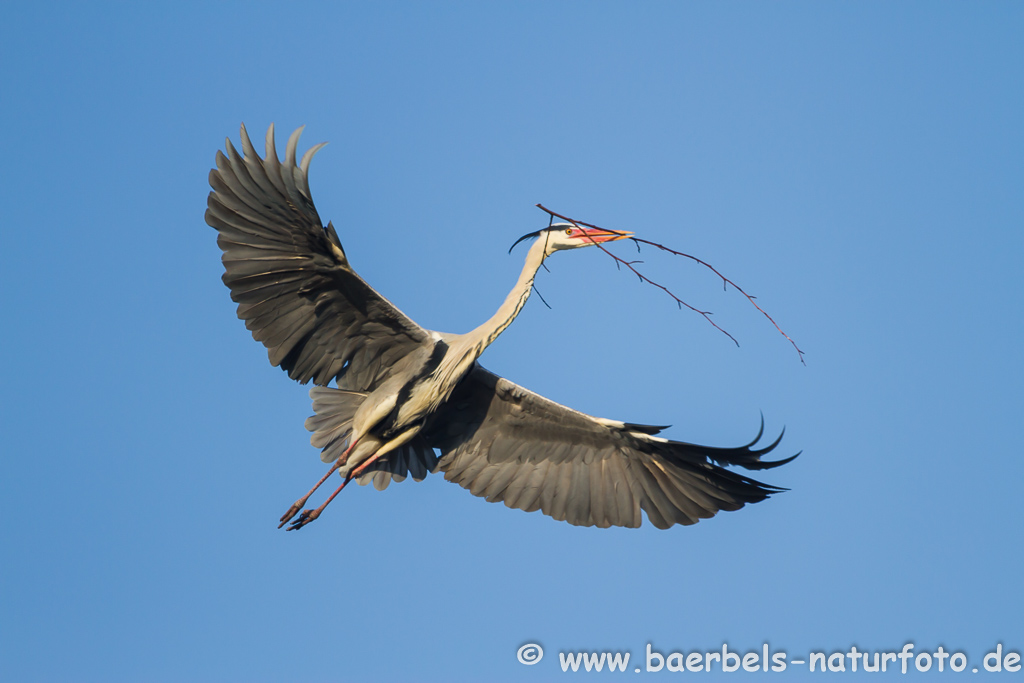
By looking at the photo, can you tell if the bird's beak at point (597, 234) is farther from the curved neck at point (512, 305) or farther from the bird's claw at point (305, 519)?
the bird's claw at point (305, 519)

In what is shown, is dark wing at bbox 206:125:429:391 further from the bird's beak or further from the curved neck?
the bird's beak

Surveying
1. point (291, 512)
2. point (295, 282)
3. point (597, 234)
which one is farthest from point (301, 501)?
point (597, 234)

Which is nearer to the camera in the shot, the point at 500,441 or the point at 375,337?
the point at 375,337

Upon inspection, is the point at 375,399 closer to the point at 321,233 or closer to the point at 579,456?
the point at 321,233

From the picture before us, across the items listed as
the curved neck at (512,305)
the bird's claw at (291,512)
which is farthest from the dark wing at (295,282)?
the bird's claw at (291,512)

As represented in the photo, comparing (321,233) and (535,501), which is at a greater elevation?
(321,233)

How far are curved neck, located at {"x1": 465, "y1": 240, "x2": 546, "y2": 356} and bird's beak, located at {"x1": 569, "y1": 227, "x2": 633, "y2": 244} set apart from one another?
1.05 ft

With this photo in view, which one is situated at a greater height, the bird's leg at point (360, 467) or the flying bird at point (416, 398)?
the flying bird at point (416, 398)

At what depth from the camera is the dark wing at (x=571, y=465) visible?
9.61 m

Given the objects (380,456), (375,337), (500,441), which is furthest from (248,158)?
(500,441)

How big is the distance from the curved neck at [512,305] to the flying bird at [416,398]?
0.01m

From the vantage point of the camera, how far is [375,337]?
8836 millimetres

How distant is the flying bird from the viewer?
26.8 ft

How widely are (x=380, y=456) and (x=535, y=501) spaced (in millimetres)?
1759
